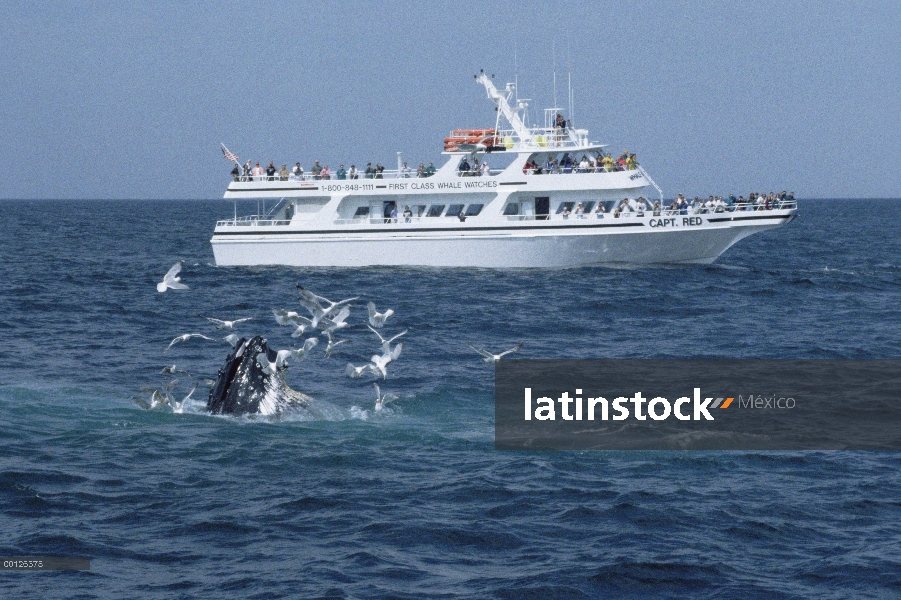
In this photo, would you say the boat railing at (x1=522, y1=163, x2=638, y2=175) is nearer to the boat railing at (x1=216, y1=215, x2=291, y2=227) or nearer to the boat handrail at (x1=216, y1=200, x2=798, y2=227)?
the boat handrail at (x1=216, y1=200, x2=798, y2=227)

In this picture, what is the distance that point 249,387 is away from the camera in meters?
21.5

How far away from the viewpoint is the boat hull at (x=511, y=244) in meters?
52.7

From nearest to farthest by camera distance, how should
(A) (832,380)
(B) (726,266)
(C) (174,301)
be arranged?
1. (A) (832,380)
2. (C) (174,301)
3. (B) (726,266)

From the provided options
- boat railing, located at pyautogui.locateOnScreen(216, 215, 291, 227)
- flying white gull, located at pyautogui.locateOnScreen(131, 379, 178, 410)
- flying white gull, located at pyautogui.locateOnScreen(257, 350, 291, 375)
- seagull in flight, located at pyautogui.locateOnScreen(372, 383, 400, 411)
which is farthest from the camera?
boat railing, located at pyautogui.locateOnScreen(216, 215, 291, 227)

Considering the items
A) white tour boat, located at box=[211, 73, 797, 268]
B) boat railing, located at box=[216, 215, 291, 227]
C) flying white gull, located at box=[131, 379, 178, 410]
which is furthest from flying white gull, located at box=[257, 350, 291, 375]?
boat railing, located at box=[216, 215, 291, 227]

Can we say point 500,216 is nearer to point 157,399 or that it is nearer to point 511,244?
point 511,244

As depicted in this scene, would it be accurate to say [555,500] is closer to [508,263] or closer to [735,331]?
[735,331]

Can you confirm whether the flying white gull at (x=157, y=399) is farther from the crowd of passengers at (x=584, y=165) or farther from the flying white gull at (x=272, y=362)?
the crowd of passengers at (x=584, y=165)

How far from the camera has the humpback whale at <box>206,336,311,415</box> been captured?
67.2 ft

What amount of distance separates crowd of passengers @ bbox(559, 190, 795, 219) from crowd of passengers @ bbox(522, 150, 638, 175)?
1514 millimetres

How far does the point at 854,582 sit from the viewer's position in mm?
14828

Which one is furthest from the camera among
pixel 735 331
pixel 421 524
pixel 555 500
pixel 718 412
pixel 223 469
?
pixel 735 331

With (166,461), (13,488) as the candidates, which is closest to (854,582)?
(166,461)

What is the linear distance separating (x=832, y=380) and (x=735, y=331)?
9.29 metres
